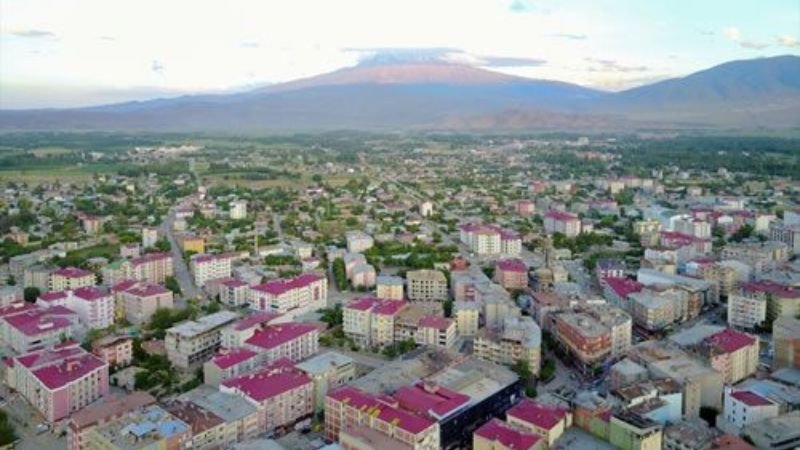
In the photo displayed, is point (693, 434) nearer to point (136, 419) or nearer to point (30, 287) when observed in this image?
point (136, 419)

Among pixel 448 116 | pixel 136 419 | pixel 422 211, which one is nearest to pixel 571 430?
pixel 136 419

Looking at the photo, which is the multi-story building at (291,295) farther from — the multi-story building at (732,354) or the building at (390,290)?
the multi-story building at (732,354)

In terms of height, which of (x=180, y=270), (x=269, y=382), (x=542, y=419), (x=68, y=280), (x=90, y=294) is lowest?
(x=180, y=270)

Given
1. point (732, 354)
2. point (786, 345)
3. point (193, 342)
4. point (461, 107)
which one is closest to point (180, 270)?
point (193, 342)

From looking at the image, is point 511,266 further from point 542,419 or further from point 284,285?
point 542,419

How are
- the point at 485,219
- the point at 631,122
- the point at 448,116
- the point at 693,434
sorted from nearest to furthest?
1. the point at 693,434
2. the point at 485,219
3. the point at 631,122
4. the point at 448,116

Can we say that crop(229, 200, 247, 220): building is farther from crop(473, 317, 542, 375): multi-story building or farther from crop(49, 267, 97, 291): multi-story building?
crop(473, 317, 542, 375): multi-story building
